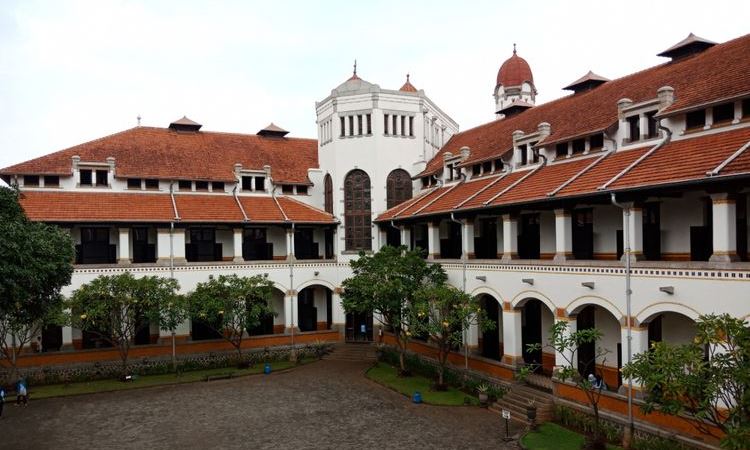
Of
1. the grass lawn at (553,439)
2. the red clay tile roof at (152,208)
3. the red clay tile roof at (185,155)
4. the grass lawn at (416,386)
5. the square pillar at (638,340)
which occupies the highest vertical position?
the red clay tile roof at (185,155)

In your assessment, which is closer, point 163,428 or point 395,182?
A: point 163,428

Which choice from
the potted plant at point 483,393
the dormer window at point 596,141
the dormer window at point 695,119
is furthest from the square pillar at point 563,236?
the potted plant at point 483,393

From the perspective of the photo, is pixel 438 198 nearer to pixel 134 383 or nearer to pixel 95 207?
pixel 134 383

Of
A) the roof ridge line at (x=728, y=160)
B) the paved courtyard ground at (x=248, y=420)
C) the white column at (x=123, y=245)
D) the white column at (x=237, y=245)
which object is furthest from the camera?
the white column at (x=237, y=245)

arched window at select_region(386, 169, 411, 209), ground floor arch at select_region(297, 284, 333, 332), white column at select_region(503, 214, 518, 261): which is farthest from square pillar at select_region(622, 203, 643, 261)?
ground floor arch at select_region(297, 284, 333, 332)

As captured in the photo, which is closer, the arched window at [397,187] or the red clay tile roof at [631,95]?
the red clay tile roof at [631,95]

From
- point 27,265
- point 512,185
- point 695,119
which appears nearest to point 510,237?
point 512,185

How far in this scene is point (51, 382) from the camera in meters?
28.1

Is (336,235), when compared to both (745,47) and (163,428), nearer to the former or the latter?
(163,428)

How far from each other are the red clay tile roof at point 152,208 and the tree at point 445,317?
39.3 ft

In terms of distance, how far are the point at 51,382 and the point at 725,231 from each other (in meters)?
29.5

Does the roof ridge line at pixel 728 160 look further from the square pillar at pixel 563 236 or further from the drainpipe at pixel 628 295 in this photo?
the square pillar at pixel 563 236

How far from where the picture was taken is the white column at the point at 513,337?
2397 centimetres

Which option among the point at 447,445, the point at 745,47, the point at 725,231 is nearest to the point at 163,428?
the point at 447,445
